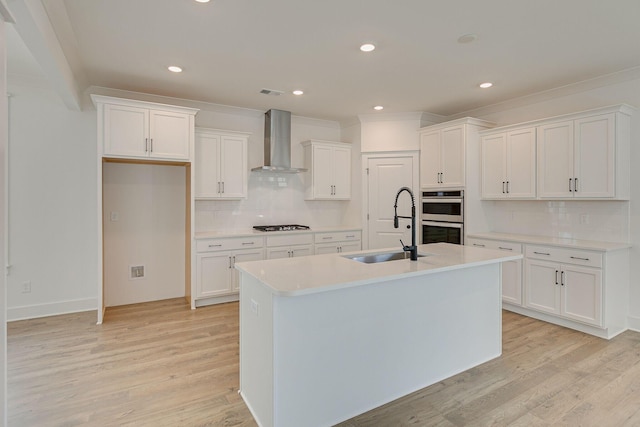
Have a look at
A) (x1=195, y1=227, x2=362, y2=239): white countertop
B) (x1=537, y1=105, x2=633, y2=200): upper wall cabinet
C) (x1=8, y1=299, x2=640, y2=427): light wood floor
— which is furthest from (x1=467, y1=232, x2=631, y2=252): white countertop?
(x1=195, y1=227, x2=362, y2=239): white countertop

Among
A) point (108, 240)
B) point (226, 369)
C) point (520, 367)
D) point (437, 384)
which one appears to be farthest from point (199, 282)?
point (520, 367)

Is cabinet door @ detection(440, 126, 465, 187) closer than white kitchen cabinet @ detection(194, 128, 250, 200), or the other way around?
white kitchen cabinet @ detection(194, 128, 250, 200)

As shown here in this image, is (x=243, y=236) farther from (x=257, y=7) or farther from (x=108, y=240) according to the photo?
(x=257, y=7)

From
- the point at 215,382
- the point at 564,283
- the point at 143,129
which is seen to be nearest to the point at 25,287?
the point at 143,129

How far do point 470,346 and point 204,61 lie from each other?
351 cm

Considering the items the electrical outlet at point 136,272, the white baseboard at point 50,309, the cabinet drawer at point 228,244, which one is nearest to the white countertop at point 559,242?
the cabinet drawer at point 228,244

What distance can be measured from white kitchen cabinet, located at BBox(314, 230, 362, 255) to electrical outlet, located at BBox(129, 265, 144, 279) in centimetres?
236

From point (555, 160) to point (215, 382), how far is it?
163 inches

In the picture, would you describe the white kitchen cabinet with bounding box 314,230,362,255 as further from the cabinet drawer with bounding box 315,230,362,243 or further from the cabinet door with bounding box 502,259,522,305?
the cabinet door with bounding box 502,259,522,305

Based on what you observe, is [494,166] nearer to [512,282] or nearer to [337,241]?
[512,282]

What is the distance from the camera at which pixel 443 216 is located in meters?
4.87

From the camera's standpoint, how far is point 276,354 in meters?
1.90

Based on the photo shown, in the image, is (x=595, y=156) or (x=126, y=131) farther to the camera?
(x=126, y=131)

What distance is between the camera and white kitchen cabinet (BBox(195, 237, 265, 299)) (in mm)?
4324
